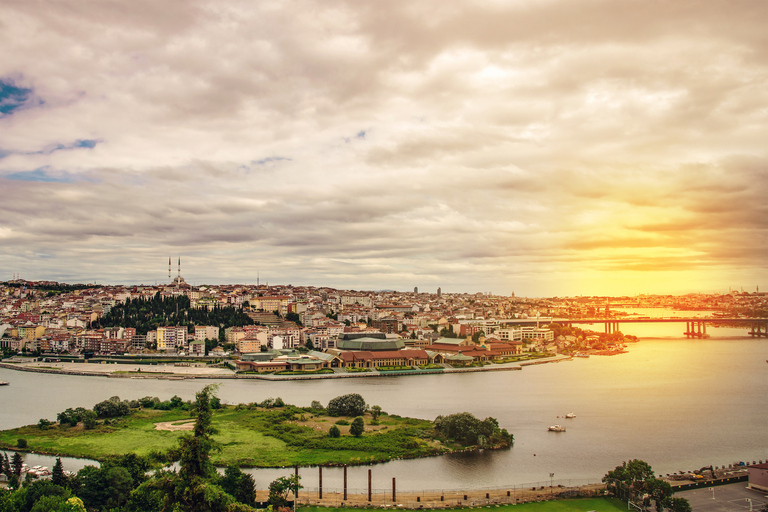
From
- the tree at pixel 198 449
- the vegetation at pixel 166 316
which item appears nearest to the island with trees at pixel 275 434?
the tree at pixel 198 449

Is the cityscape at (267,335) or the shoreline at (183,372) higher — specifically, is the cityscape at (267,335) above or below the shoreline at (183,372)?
above

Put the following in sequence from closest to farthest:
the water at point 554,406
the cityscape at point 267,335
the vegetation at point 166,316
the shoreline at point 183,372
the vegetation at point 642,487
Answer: the vegetation at point 642,487 < the water at point 554,406 < the shoreline at point 183,372 < the cityscape at point 267,335 < the vegetation at point 166,316

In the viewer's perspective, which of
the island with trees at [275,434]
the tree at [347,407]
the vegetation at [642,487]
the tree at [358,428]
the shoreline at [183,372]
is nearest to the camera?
the vegetation at [642,487]

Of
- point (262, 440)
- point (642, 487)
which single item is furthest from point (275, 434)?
point (642, 487)

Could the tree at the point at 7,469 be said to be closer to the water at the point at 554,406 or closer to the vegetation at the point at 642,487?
the water at the point at 554,406

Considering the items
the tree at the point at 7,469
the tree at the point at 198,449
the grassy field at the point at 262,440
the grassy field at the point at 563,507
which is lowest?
the grassy field at the point at 563,507

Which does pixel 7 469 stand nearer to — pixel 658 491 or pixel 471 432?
pixel 471 432

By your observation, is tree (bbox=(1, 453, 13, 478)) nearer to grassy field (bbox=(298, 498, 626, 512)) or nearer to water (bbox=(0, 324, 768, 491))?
water (bbox=(0, 324, 768, 491))
